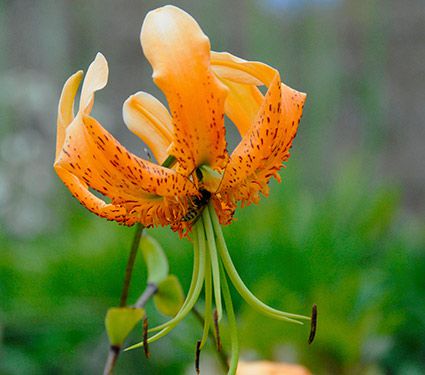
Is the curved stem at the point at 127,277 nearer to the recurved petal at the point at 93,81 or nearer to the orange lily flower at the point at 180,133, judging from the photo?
the orange lily flower at the point at 180,133

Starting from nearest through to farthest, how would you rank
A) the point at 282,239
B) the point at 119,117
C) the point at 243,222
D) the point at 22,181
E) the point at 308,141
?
the point at 282,239 < the point at 243,222 < the point at 22,181 < the point at 308,141 < the point at 119,117

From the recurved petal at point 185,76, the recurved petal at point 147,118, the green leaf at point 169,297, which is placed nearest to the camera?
the recurved petal at point 185,76

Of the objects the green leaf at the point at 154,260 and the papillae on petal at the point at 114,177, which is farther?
the green leaf at the point at 154,260

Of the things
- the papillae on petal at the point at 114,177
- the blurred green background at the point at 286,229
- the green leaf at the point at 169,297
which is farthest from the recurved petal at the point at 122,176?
the blurred green background at the point at 286,229

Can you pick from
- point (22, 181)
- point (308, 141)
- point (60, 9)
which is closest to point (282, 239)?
point (22, 181)

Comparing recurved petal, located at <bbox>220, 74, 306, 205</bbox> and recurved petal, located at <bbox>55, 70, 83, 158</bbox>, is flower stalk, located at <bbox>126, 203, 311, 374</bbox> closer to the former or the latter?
recurved petal, located at <bbox>220, 74, 306, 205</bbox>

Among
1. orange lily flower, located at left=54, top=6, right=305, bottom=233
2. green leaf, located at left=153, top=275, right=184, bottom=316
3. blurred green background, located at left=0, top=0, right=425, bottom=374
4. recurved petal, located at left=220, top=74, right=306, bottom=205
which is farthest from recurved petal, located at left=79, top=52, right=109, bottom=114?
blurred green background, located at left=0, top=0, right=425, bottom=374

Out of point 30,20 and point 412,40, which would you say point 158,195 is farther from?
point 30,20
